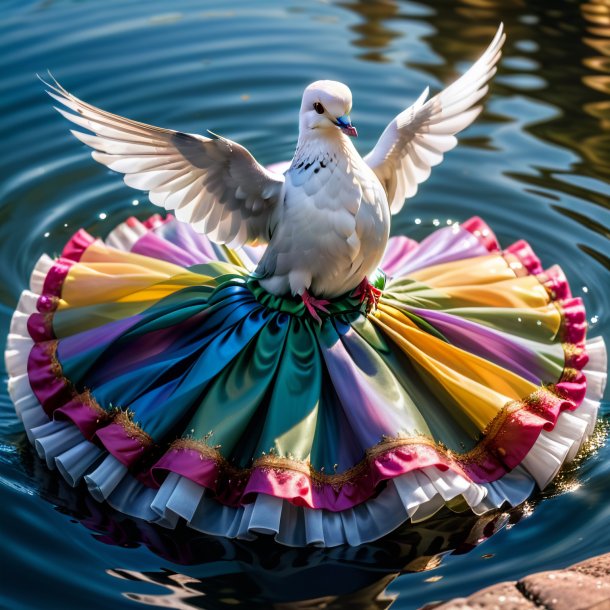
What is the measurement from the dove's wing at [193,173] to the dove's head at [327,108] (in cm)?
19

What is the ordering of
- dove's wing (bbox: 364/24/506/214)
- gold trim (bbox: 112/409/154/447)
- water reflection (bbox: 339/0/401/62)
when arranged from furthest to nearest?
water reflection (bbox: 339/0/401/62)
dove's wing (bbox: 364/24/506/214)
gold trim (bbox: 112/409/154/447)

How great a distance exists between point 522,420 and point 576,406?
27 cm

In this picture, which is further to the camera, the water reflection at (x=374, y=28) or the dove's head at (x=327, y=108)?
the water reflection at (x=374, y=28)

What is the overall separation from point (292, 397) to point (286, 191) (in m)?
0.56

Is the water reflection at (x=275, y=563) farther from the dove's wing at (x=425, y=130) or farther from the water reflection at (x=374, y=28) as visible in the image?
the water reflection at (x=374, y=28)

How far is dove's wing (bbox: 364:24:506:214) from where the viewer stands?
9.97 ft

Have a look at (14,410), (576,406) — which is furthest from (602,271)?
(14,410)

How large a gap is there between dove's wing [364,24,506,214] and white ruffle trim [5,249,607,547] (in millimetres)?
865

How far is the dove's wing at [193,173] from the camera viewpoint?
2.64 meters

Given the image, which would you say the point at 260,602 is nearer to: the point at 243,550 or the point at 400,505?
the point at 243,550

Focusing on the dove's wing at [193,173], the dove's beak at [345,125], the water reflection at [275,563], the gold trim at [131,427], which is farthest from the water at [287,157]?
the dove's beak at [345,125]

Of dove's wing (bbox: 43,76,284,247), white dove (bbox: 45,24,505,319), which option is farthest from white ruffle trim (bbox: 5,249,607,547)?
dove's wing (bbox: 43,76,284,247)

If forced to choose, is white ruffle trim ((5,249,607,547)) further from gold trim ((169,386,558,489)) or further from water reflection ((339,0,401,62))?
water reflection ((339,0,401,62))

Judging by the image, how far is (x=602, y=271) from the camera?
151 inches
